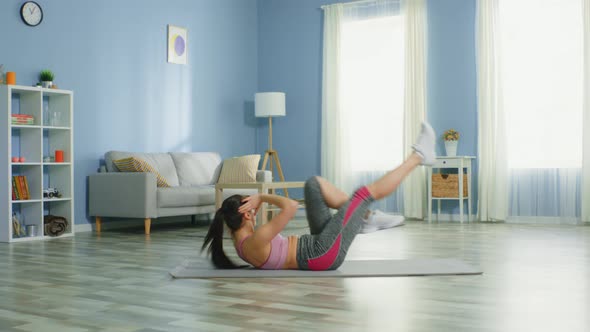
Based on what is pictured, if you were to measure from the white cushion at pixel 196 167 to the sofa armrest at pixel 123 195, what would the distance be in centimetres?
96

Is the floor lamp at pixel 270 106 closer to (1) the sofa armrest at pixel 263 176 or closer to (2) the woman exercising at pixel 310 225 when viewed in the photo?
(1) the sofa armrest at pixel 263 176

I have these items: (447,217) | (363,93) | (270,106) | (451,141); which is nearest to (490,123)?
(451,141)

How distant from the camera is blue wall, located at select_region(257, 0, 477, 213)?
7.22 m

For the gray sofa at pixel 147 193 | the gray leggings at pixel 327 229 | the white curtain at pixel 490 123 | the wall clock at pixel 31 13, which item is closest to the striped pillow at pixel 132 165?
the gray sofa at pixel 147 193

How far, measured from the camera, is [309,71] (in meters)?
8.26

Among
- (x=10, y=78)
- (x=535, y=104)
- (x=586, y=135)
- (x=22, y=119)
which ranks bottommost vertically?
(x=586, y=135)

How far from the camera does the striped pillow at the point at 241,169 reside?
270 inches

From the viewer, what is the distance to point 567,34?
6.58 m

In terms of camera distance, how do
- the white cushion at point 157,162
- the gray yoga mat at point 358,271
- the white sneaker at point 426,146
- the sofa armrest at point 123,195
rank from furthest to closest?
1. the white cushion at point 157,162
2. the sofa armrest at point 123,195
3. the white sneaker at point 426,146
4. the gray yoga mat at point 358,271

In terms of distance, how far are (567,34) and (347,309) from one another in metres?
5.07

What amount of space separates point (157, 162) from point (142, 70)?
1.01 metres

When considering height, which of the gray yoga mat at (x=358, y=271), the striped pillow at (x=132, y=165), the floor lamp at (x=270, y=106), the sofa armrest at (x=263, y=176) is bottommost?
the gray yoga mat at (x=358, y=271)

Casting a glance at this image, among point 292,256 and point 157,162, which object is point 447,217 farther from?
point 292,256

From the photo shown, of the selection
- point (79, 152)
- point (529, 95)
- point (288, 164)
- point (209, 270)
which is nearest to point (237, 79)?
point (288, 164)
